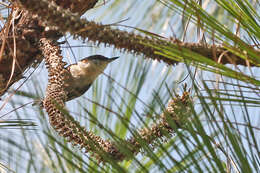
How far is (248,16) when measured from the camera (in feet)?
2.76

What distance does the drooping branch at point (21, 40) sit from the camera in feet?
3.74

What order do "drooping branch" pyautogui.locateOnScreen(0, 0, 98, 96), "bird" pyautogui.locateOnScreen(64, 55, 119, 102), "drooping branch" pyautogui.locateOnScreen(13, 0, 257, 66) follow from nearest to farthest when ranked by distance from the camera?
"drooping branch" pyautogui.locateOnScreen(13, 0, 257, 66) → "drooping branch" pyautogui.locateOnScreen(0, 0, 98, 96) → "bird" pyautogui.locateOnScreen(64, 55, 119, 102)

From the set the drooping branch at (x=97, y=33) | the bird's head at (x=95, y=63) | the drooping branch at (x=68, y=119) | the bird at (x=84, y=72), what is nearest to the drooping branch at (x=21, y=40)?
the drooping branch at (x=68, y=119)

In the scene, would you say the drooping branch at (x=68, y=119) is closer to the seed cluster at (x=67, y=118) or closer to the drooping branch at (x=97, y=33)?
Answer: the seed cluster at (x=67, y=118)

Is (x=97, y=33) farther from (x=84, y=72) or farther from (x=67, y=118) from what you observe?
(x=84, y=72)

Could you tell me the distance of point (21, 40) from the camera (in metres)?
1.16

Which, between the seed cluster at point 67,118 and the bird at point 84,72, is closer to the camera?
the seed cluster at point 67,118

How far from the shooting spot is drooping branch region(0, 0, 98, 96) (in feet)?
3.74

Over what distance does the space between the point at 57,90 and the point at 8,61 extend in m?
0.17

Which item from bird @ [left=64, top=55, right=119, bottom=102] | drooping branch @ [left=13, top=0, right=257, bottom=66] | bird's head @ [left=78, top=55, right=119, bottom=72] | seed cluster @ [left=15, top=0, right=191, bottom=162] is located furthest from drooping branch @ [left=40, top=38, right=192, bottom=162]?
bird's head @ [left=78, top=55, right=119, bottom=72]

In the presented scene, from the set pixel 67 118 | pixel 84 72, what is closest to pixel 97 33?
pixel 67 118

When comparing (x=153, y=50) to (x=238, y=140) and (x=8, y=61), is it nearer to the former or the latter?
(x=238, y=140)

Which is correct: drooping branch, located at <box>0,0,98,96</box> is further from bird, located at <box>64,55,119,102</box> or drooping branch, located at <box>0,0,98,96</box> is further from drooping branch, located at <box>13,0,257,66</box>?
bird, located at <box>64,55,119,102</box>

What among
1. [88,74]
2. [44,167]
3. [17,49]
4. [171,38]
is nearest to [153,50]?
[171,38]
